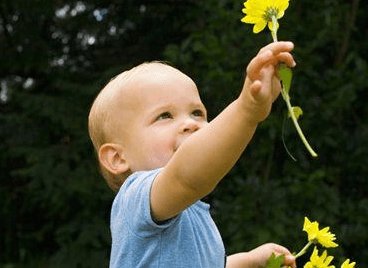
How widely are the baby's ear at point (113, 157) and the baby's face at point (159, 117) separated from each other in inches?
1.1

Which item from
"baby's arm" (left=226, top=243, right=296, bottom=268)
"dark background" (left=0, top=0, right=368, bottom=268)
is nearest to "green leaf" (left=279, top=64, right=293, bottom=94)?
"baby's arm" (left=226, top=243, right=296, bottom=268)

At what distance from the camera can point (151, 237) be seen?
1301 mm

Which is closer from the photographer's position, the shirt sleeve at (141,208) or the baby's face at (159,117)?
the shirt sleeve at (141,208)

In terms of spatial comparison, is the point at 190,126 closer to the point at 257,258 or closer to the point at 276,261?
the point at 276,261

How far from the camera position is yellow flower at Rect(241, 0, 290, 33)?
1.15 m

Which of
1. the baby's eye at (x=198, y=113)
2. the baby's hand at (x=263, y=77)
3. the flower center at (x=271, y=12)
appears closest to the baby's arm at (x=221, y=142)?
the baby's hand at (x=263, y=77)

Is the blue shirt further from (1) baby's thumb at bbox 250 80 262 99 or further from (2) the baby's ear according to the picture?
(1) baby's thumb at bbox 250 80 262 99

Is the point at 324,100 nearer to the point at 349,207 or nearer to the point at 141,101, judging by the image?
the point at 349,207

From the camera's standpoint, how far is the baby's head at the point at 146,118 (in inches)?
54.4

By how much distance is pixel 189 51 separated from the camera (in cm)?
434

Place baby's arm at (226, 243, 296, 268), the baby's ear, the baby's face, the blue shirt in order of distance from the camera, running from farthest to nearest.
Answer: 1. baby's arm at (226, 243, 296, 268)
2. the baby's ear
3. the baby's face
4. the blue shirt

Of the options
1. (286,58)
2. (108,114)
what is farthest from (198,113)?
(286,58)

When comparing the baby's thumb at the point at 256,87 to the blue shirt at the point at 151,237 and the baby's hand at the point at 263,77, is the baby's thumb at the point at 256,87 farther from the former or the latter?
the blue shirt at the point at 151,237

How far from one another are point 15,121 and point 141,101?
139 inches
